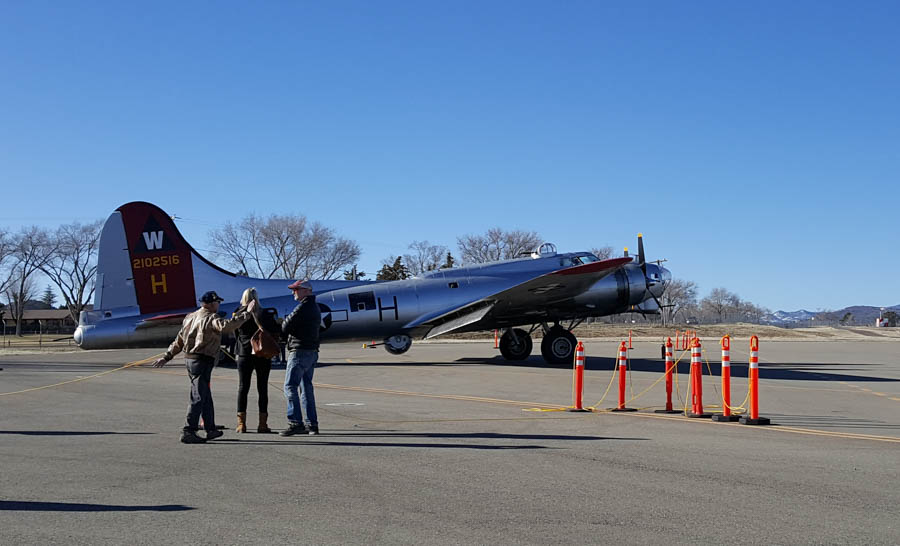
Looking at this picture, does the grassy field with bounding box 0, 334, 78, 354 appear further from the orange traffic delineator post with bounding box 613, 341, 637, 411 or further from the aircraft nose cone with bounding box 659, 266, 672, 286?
the orange traffic delineator post with bounding box 613, 341, 637, 411

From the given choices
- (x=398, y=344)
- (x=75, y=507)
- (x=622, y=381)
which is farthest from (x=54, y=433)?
(x=398, y=344)

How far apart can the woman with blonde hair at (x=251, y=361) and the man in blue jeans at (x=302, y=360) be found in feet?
0.83

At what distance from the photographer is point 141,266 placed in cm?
2445

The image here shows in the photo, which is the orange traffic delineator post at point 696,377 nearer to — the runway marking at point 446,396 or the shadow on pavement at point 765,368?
the runway marking at point 446,396

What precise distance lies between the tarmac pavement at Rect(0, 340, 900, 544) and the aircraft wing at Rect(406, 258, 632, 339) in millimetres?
9588

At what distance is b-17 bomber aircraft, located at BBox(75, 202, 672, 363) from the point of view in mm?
24078

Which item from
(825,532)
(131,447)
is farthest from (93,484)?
(825,532)

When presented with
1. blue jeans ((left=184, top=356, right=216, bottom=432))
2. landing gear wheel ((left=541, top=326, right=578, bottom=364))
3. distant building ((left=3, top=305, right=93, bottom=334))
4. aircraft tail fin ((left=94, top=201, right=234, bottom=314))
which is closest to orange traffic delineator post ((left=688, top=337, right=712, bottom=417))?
blue jeans ((left=184, top=356, right=216, bottom=432))

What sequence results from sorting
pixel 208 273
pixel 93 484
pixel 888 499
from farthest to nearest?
pixel 208 273
pixel 93 484
pixel 888 499

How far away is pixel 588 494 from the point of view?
6562mm

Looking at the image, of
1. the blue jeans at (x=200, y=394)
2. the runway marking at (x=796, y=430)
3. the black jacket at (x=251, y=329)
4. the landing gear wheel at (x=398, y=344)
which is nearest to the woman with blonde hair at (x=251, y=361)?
the black jacket at (x=251, y=329)

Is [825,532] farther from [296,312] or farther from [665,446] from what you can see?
[296,312]

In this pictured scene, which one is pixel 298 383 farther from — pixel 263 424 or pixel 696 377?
pixel 696 377

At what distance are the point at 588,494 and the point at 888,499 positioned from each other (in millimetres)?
2463
